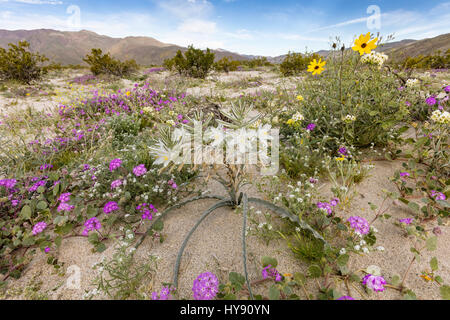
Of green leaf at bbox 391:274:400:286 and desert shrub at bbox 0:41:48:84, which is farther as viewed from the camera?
desert shrub at bbox 0:41:48:84

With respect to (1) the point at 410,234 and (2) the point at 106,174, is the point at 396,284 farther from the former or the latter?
(2) the point at 106,174

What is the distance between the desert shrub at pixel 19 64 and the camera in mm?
9461

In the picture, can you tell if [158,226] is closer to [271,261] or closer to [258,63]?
[271,261]

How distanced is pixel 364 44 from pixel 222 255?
2766mm

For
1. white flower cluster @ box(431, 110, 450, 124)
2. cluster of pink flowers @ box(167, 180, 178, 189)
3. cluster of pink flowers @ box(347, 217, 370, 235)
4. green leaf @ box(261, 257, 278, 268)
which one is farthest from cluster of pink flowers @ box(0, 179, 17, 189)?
white flower cluster @ box(431, 110, 450, 124)

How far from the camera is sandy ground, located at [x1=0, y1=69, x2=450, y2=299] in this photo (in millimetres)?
1460

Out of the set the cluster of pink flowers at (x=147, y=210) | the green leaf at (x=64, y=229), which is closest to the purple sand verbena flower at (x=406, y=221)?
the cluster of pink flowers at (x=147, y=210)

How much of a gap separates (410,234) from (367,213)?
0.32 metres

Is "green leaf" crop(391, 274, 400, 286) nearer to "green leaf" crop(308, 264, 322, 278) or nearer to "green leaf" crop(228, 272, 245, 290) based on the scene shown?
"green leaf" crop(308, 264, 322, 278)

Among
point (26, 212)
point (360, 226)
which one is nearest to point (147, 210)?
point (26, 212)

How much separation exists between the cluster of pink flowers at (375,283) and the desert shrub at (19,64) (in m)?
14.0

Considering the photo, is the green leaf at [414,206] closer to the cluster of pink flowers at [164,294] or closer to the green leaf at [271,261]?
the green leaf at [271,261]

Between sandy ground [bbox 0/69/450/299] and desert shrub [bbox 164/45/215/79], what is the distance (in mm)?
11371
